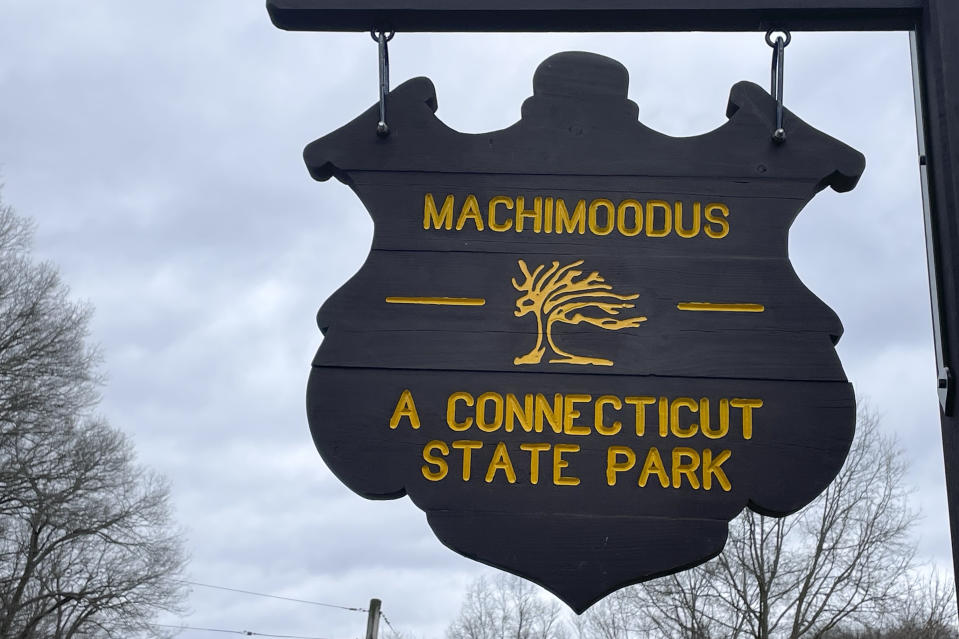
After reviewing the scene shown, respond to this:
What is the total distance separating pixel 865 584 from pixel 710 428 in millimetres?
20609

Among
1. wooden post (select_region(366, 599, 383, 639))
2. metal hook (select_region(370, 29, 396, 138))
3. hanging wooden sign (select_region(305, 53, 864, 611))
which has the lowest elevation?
hanging wooden sign (select_region(305, 53, 864, 611))

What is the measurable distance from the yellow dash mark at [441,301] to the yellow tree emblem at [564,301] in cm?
10

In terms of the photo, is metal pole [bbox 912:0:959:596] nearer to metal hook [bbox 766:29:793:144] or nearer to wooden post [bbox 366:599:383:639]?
metal hook [bbox 766:29:793:144]

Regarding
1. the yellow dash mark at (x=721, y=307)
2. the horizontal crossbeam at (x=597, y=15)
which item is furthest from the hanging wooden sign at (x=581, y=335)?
the horizontal crossbeam at (x=597, y=15)

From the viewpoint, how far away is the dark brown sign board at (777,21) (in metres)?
2.62

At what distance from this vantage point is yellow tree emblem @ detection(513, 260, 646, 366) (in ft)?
8.49

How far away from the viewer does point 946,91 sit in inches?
104

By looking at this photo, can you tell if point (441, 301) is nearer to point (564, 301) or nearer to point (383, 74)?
point (564, 301)

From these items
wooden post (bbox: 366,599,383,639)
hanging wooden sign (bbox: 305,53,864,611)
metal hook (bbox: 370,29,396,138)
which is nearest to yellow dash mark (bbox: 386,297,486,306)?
hanging wooden sign (bbox: 305,53,864,611)

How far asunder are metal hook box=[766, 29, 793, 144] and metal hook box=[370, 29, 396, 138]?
1.04 metres

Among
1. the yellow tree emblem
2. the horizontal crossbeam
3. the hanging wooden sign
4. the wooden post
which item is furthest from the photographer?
the wooden post

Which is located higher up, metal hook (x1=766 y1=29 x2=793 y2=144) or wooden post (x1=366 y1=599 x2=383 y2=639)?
wooden post (x1=366 y1=599 x2=383 y2=639)

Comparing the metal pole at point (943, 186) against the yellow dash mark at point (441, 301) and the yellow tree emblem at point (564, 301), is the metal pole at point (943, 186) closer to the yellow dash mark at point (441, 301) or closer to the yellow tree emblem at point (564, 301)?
the yellow tree emblem at point (564, 301)

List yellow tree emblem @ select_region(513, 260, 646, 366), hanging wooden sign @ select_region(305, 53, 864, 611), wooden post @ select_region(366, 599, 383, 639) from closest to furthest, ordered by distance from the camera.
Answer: hanging wooden sign @ select_region(305, 53, 864, 611) → yellow tree emblem @ select_region(513, 260, 646, 366) → wooden post @ select_region(366, 599, 383, 639)
